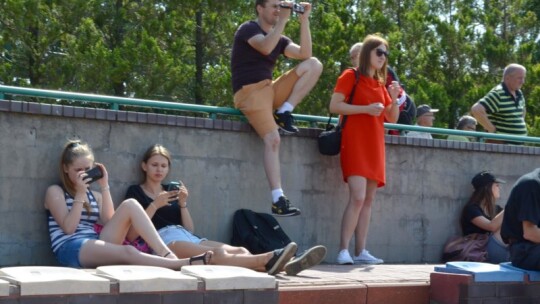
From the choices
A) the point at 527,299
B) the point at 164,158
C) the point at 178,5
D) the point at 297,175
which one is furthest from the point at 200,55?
the point at 527,299

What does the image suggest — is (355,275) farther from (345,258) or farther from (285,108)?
(285,108)

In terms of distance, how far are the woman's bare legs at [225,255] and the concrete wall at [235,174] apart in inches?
34.7

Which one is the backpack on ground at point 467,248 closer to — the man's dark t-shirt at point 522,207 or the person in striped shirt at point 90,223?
the man's dark t-shirt at point 522,207

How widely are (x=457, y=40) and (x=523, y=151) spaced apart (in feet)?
36.5

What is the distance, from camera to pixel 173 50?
18.1 meters

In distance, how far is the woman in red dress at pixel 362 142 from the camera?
9781mm

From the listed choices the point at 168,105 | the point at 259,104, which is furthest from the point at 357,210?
the point at 168,105

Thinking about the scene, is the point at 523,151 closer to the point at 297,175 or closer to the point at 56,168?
the point at 297,175

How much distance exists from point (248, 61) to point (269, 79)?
25 centimetres

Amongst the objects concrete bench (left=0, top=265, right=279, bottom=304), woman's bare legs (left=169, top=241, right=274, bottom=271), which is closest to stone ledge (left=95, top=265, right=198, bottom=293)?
concrete bench (left=0, top=265, right=279, bottom=304)

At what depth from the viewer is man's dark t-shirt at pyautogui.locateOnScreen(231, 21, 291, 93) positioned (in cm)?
934

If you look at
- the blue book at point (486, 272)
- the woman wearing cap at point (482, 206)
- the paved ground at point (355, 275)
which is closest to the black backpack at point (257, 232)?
the paved ground at point (355, 275)

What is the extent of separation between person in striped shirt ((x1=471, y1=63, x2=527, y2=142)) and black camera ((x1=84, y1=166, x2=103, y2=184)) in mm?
5505

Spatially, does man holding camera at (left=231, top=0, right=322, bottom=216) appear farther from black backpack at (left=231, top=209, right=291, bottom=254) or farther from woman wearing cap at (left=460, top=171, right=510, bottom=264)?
woman wearing cap at (left=460, top=171, right=510, bottom=264)
